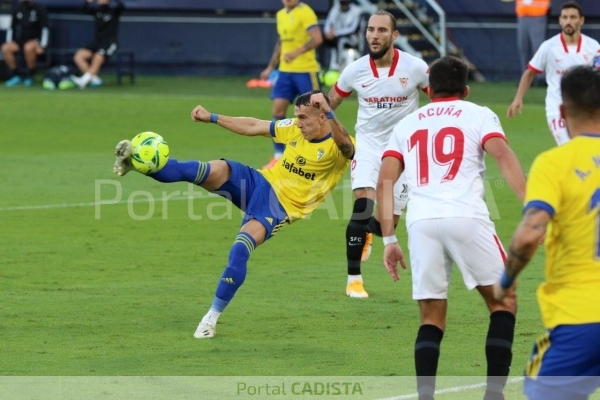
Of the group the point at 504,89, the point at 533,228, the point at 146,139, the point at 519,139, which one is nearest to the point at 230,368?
the point at 146,139

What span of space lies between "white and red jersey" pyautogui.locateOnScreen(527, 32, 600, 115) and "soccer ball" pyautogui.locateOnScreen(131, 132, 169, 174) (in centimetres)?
648

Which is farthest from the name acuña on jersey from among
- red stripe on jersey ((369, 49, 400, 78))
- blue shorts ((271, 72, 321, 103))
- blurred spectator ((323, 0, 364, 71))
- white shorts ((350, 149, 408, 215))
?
blurred spectator ((323, 0, 364, 71))

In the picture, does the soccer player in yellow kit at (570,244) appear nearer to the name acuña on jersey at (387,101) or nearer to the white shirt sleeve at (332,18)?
the name acuña on jersey at (387,101)

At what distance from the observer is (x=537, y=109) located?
23438 millimetres

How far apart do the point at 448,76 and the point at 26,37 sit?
76.9 feet

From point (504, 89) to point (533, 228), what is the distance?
22.5 m

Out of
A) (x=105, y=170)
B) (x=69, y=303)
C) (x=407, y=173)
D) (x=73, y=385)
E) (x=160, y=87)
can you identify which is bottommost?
(x=160, y=87)

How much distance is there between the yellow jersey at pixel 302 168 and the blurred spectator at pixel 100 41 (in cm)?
1938

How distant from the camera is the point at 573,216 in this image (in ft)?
16.0

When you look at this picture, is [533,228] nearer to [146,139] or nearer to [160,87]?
[146,139]

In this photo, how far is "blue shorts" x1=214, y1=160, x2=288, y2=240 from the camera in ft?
28.6

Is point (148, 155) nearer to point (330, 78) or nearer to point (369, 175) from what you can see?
point (369, 175)

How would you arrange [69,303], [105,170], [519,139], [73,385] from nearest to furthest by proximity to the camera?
[73,385], [69,303], [105,170], [519,139]

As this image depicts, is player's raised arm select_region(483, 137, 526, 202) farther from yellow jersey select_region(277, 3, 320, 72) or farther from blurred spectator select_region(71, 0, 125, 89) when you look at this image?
blurred spectator select_region(71, 0, 125, 89)
